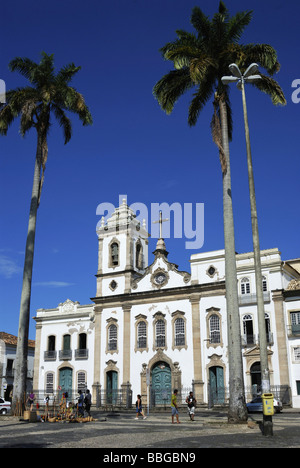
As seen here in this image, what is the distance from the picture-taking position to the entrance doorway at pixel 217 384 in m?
35.9

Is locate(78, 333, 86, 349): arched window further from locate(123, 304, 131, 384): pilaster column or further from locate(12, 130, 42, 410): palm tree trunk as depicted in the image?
locate(12, 130, 42, 410): palm tree trunk

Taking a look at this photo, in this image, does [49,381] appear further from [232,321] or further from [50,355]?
[232,321]

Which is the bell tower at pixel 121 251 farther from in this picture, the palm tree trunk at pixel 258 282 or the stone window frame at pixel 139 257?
the palm tree trunk at pixel 258 282

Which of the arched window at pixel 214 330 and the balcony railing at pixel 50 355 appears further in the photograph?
the balcony railing at pixel 50 355

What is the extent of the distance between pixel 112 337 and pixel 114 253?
7.69 m

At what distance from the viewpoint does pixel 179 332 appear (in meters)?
39.6

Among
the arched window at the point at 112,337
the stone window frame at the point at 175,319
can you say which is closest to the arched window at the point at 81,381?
the arched window at the point at 112,337

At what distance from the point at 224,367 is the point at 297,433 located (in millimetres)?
21912

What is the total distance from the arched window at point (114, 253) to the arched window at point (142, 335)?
254 inches

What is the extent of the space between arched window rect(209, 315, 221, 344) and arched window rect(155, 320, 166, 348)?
417 cm

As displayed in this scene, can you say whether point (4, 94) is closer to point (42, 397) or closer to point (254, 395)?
point (254, 395)

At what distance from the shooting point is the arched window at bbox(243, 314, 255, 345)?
36119 millimetres

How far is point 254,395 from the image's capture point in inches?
1362

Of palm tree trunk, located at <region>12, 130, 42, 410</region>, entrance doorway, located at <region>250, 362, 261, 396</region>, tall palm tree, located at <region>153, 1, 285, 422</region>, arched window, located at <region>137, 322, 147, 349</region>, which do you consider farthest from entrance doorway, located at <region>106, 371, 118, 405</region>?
tall palm tree, located at <region>153, 1, 285, 422</region>
